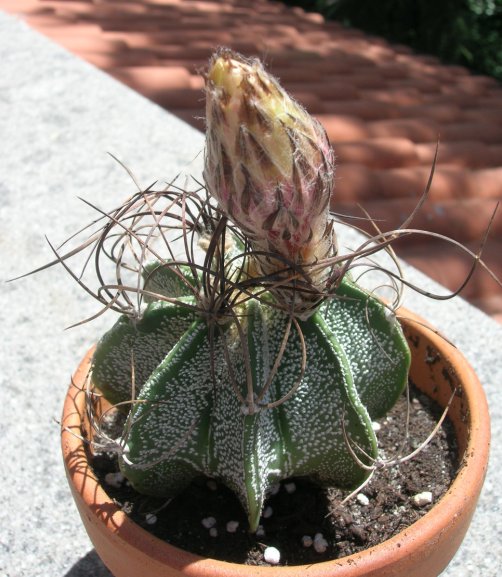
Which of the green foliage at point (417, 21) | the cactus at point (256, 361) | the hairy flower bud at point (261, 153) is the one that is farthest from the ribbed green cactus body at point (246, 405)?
the green foliage at point (417, 21)

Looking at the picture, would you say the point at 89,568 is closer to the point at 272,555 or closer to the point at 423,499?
the point at 272,555

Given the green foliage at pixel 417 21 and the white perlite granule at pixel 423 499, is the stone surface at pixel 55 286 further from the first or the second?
the green foliage at pixel 417 21

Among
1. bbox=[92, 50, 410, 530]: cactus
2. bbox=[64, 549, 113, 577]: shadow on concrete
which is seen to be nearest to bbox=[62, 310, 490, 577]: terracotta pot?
bbox=[92, 50, 410, 530]: cactus

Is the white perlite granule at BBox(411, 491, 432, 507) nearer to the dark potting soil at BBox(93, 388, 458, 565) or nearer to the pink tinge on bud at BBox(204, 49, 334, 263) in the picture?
the dark potting soil at BBox(93, 388, 458, 565)

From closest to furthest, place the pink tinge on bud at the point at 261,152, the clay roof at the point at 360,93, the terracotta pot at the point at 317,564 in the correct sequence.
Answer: the pink tinge on bud at the point at 261,152
the terracotta pot at the point at 317,564
the clay roof at the point at 360,93

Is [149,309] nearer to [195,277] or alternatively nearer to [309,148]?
[195,277]

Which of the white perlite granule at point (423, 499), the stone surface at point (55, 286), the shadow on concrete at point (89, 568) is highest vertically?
the white perlite granule at point (423, 499)

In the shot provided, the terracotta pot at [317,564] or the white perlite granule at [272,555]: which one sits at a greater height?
the terracotta pot at [317,564]
